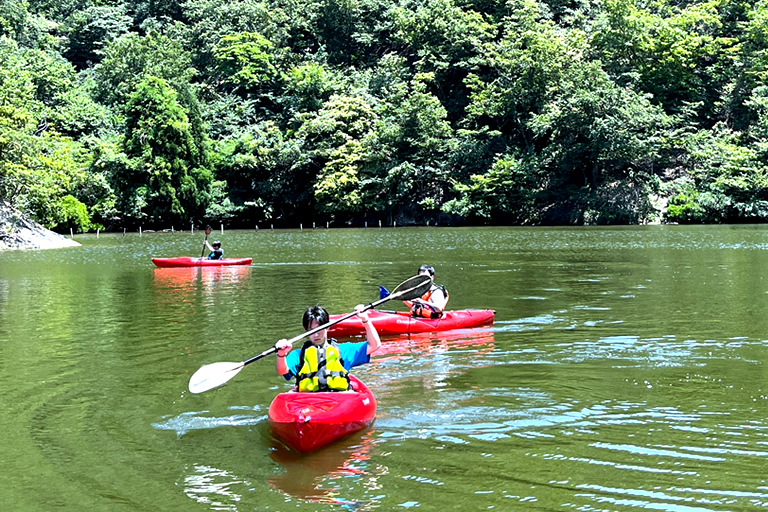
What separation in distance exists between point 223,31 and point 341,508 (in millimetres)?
68184

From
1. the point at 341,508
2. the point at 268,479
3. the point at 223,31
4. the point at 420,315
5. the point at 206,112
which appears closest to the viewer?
the point at 341,508

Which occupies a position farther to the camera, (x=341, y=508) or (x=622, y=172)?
(x=622, y=172)

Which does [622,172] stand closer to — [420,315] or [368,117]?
[368,117]

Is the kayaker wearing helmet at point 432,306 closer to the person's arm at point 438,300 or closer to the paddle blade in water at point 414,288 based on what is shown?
the person's arm at point 438,300

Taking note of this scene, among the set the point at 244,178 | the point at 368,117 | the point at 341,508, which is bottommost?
the point at 341,508

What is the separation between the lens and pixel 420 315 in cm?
1312

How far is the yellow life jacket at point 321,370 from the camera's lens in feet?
25.0

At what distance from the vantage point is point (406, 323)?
42.0 feet

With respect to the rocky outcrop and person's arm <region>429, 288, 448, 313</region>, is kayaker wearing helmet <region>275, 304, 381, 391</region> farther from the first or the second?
the rocky outcrop

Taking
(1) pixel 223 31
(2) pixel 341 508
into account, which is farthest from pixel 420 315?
(1) pixel 223 31

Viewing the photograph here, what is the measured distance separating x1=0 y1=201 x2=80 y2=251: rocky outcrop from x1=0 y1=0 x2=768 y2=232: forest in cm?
719

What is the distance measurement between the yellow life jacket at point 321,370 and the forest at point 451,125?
41202mm

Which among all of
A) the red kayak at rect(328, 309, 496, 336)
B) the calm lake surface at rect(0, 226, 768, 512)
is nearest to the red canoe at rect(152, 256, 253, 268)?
the calm lake surface at rect(0, 226, 768, 512)

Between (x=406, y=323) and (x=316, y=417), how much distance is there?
5.87m
